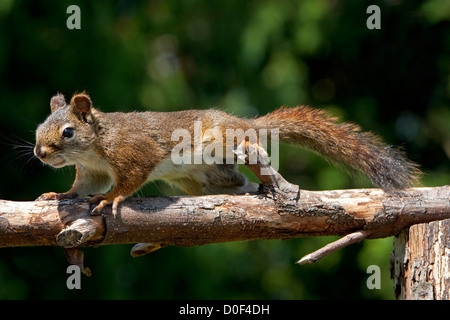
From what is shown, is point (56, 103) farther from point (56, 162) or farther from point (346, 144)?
point (346, 144)

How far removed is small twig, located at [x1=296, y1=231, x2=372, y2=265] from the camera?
8.10 ft

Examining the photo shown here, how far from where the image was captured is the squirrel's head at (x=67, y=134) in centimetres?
269

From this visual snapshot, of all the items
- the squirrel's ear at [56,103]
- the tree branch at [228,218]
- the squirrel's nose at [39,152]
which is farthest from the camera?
the squirrel's ear at [56,103]

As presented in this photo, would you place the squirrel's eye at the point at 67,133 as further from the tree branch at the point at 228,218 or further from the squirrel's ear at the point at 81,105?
the tree branch at the point at 228,218

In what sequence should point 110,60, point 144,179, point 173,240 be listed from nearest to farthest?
point 173,240
point 144,179
point 110,60

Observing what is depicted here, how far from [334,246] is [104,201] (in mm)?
956

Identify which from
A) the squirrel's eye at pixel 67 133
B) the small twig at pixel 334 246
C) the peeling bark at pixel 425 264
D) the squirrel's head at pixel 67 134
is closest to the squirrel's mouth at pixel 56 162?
the squirrel's head at pixel 67 134

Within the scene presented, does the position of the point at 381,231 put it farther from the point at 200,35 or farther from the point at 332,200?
the point at 200,35

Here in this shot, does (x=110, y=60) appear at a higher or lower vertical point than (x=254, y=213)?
higher

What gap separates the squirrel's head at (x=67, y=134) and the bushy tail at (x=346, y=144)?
31.7 inches

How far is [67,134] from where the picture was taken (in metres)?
2.75

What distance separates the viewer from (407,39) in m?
5.13

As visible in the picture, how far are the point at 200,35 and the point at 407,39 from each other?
173 cm

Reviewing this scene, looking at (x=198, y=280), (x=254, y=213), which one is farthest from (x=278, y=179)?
(x=198, y=280)
